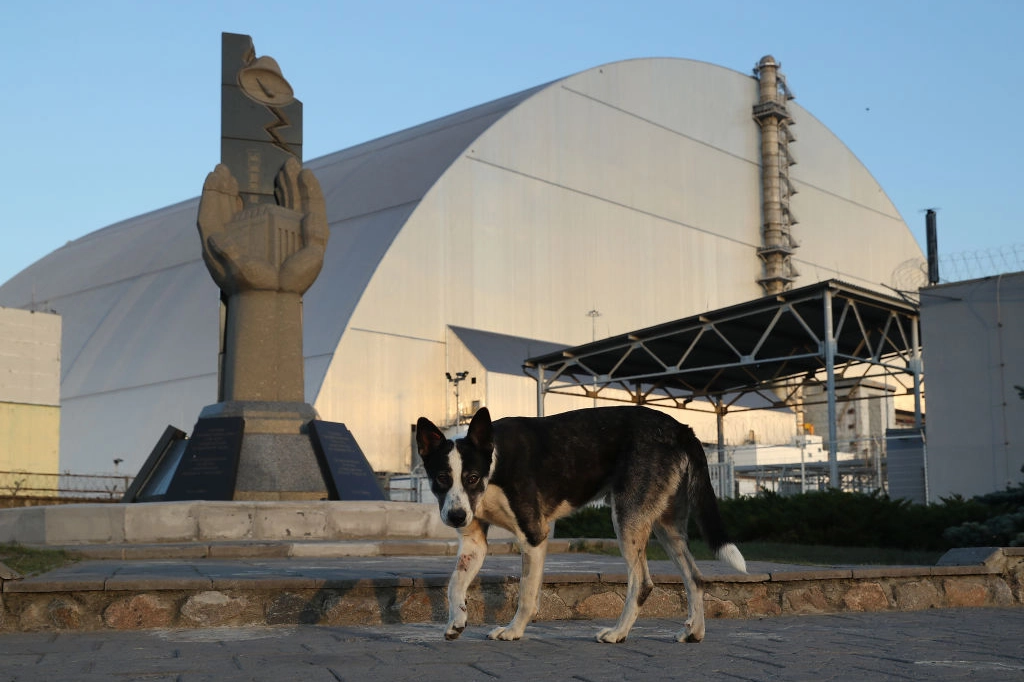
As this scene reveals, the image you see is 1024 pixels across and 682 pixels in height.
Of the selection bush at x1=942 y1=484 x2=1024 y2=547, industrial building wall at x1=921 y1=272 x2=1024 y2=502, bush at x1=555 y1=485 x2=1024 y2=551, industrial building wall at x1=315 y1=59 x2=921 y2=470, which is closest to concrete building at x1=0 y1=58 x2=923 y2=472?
industrial building wall at x1=315 y1=59 x2=921 y2=470

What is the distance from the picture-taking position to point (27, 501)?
29.6 m

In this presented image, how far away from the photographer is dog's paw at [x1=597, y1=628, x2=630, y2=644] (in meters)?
6.50

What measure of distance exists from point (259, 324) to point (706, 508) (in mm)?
9864

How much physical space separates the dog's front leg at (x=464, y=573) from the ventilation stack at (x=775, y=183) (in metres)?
47.6

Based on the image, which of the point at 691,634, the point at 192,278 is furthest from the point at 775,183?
the point at 691,634

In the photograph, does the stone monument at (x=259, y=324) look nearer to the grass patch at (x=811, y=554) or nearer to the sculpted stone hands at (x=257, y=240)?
the sculpted stone hands at (x=257, y=240)

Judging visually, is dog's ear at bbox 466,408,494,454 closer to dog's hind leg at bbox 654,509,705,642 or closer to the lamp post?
dog's hind leg at bbox 654,509,705,642

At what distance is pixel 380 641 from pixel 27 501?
2586 centimetres

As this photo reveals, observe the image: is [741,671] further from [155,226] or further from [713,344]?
[155,226]

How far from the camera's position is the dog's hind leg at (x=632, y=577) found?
21.4ft

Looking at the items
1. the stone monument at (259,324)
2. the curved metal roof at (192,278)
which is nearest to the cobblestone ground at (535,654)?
the stone monument at (259,324)

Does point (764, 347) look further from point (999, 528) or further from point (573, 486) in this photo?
point (573, 486)

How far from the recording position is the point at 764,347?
37094mm

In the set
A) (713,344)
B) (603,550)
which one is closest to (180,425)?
(713,344)
